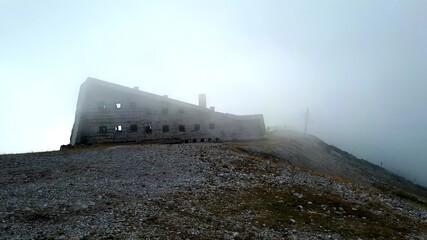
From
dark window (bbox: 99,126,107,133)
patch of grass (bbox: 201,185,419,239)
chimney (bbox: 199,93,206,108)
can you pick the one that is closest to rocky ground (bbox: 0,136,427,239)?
patch of grass (bbox: 201,185,419,239)

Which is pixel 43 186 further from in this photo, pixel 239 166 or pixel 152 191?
pixel 239 166

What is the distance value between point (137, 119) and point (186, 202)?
1132 inches

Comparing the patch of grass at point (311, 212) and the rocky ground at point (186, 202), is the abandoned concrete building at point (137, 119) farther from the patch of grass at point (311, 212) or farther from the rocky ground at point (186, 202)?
the patch of grass at point (311, 212)

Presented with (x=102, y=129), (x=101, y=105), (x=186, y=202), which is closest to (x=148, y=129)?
(x=102, y=129)

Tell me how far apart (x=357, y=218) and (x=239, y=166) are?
9.94 m

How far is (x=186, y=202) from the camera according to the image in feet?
62.0

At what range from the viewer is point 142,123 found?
4619 cm

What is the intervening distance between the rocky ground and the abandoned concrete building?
15.9 meters

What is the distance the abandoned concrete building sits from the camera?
1770 inches

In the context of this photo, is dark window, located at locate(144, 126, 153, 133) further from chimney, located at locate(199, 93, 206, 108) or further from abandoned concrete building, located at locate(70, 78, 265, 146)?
chimney, located at locate(199, 93, 206, 108)

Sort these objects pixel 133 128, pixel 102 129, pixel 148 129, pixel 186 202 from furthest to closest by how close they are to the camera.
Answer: pixel 148 129
pixel 133 128
pixel 102 129
pixel 186 202

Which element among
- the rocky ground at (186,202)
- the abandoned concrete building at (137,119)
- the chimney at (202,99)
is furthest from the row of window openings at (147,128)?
the rocky ground at (186,202)

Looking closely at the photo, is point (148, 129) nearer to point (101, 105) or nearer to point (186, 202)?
point (101, 105)

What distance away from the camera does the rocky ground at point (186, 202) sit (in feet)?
50.7
